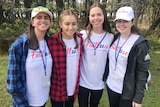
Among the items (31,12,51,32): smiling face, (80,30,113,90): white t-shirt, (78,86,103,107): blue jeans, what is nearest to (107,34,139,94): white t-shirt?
(80,30,113,90): white t-shirt

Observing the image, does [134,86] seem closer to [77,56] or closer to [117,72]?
[117,72]

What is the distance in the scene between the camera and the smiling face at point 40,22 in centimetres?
201

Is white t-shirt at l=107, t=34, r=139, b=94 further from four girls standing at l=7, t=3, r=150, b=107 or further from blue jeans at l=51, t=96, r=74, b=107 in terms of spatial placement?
blue jeans at l=51, t=96, r=74, b=107

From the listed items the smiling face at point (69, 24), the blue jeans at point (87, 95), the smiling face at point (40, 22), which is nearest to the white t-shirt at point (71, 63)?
the smiling face at point (69, 24)

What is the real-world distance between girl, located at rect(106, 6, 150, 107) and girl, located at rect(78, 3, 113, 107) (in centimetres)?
12

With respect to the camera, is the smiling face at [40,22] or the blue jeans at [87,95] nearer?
the smiling face at [40,22]

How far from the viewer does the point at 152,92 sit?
413 centimetres

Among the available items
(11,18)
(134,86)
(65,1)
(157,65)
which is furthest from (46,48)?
(65,1)

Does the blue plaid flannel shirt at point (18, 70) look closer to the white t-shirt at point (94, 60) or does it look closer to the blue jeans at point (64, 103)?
the blue jeans at point (64, 103)

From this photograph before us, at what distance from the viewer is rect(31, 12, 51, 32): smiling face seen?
2.01 m

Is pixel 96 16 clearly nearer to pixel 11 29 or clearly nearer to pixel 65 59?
pixel 65 59

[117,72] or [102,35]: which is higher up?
[102,35]

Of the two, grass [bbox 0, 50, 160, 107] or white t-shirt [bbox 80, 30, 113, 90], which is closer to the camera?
white t-shirt [bbox 80, 30, 113, 90]

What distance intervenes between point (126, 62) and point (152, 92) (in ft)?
7.45
